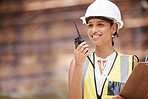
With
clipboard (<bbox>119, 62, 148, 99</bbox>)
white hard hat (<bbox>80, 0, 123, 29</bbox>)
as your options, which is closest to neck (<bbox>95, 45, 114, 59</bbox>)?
white hard hat (<bbox>80, 0, 123, 29</bbox>)

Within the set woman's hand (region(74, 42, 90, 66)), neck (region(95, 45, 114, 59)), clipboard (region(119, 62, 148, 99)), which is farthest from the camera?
neck (region(95, 45, 114, 59))

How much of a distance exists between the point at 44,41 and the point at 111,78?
1.88 metres

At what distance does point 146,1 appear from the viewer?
329cm

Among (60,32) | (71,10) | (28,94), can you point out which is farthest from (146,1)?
(28,94)

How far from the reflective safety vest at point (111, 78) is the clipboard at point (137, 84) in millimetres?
266

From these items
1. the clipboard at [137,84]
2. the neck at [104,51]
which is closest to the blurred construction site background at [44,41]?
the neck at [104,51]

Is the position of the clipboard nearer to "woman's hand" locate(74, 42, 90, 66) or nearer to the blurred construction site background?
"woman's hand" locate(74, 42, 90, 66)

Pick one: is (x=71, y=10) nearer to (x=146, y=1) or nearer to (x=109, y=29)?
(x=146, y=1)

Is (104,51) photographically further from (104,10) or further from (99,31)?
(104,10)

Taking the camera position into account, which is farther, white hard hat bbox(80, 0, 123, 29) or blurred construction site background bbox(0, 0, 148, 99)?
blurred construction site background bbox(0, 0, 148, 99)

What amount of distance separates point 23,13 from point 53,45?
66cm

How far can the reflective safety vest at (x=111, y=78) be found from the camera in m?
1.77

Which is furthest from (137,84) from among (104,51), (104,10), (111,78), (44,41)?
(44,41)

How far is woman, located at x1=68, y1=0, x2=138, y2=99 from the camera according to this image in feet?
5.77
